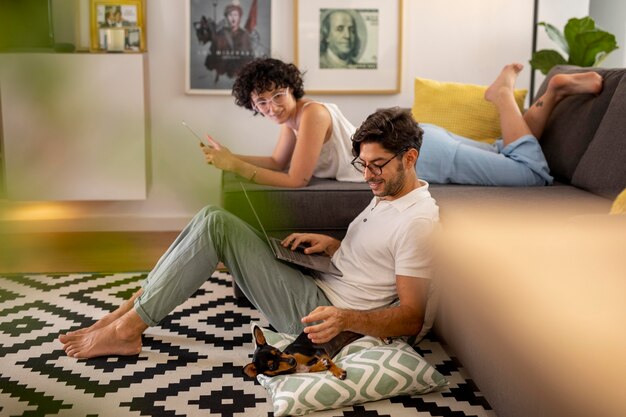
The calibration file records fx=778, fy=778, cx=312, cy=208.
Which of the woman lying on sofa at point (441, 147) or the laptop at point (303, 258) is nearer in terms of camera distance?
the laptop at point (303, 258)

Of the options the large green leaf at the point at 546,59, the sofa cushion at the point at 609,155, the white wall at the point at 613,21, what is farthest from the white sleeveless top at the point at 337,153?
the white wall at the point at 613,21

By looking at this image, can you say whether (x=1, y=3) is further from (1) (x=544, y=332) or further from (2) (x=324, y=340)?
(2) (x=324, y=340)

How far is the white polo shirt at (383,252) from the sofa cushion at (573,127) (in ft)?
2.88

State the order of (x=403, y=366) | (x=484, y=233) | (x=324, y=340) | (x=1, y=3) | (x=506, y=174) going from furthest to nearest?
(x=506, y=174)
(x=403, y=366)
(x=324, y=340)
(x=484, y=233)
(x=1, y=3)

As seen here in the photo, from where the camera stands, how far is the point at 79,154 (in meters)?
0.28

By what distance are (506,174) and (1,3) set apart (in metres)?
2.34

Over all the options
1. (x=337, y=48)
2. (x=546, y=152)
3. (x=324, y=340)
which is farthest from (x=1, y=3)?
(x=337, y=48)

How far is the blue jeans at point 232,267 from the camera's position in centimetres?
185

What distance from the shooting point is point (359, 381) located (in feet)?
5.49

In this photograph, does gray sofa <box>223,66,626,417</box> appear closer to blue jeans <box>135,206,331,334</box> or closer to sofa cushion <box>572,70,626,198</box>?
blue jeans <box>135,206,331,334</box>

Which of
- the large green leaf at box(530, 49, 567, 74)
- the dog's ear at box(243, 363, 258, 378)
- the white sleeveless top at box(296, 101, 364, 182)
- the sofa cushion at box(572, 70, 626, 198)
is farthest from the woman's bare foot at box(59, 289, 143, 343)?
the large green leaf at box(530, 49, 567, 74)

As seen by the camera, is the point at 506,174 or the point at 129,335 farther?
the point at 506,174

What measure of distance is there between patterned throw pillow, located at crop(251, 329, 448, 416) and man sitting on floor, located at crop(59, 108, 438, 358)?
85 mm

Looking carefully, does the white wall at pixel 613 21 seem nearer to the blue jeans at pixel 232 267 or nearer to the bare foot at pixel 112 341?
the blue jeans at pixel 232 267
